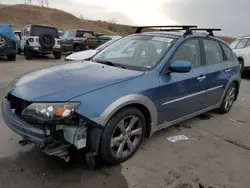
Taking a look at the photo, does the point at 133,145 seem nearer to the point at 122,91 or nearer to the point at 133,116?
the point at 133,116

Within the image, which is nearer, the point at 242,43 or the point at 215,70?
the point at 215,70

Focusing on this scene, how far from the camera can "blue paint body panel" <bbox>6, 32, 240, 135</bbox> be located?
271 centimetres

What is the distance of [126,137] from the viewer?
3156 mm

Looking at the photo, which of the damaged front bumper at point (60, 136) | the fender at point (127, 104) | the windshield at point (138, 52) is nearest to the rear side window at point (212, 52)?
the windshield at point (138, 52)

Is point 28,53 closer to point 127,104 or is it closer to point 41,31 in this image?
point 41,31

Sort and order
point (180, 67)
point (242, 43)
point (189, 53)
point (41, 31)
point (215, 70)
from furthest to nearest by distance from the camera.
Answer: point (41, 31), point (242, 43), point (215, 70), point (189, 53), point (180, 67)

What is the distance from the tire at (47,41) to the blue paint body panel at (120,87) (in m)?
10.2

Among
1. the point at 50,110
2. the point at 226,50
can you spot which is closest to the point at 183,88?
the point at 226,50

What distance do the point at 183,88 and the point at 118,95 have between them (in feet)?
4.11

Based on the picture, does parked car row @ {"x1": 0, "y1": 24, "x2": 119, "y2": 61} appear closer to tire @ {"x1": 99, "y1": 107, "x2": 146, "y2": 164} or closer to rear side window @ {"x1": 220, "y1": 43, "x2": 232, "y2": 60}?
rear side window @ {"x1": 220, "y1": 43, "x2": 232, "y2": 60}

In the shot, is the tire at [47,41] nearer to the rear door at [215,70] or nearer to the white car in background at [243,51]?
the white car in background at [243,51]

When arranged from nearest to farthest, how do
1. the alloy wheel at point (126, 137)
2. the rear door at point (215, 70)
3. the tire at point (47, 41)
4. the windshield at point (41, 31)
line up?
the alloy wheel at point (126, 137), the rear door at point (215, 70), the tire at point (47, 41), the windshield at point (41, 31)

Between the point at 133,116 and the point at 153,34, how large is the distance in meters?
1.62

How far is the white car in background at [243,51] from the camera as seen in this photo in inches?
391
